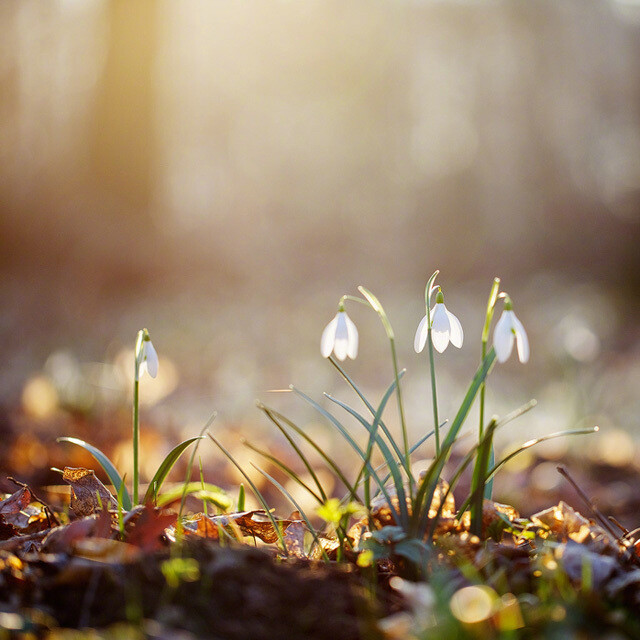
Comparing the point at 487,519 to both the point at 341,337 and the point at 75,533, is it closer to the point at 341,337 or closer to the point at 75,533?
→ the point at 341,337

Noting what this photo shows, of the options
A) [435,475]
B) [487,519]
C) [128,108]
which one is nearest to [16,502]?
[435,475]

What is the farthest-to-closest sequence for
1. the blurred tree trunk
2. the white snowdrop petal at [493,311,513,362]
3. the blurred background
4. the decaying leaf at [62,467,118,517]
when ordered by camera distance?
1. the blurred tree trunk
2. the blurred background
3. the decaying leaf at [62,467,118,517]
4. the white snowdrop petal at [493,311,513,362]

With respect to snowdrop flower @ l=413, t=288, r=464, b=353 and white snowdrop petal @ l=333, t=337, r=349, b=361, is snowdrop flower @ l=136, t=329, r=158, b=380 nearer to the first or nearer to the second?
white snowdrop petal @ l=333, t=337, r=349, b=361

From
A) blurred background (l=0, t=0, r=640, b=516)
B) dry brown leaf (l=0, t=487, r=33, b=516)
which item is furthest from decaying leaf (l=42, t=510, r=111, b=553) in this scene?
blurred background (l=0, t=0, r=640, b=516)

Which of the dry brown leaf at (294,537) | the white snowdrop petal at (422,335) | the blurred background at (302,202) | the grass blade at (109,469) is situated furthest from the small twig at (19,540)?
the blurred background at (302,202)

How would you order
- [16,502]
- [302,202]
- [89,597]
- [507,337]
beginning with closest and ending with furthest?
1. [89,597]
2. [507,337]
3. [16,502]
4. [302,202]

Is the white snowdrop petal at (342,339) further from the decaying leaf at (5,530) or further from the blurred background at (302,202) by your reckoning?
the blurred background at (302,202)
